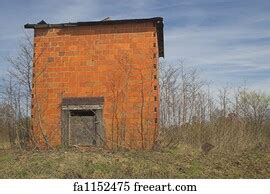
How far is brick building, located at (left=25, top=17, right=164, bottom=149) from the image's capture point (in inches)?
502

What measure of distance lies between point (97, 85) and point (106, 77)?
1.33 feet

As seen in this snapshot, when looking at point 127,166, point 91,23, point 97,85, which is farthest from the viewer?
point 91,23

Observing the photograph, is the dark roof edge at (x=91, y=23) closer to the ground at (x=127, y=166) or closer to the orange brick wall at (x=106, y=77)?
the orange brick wall at (x=106, y=77)

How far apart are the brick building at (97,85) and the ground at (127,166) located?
2269 millimetres

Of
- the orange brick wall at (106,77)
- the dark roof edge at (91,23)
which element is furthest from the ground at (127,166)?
the dark roof edge at (91,23)

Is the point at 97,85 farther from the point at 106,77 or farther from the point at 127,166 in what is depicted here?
the point at 127,166

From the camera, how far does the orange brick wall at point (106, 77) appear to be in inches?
502

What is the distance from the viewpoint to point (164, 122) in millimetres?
15133

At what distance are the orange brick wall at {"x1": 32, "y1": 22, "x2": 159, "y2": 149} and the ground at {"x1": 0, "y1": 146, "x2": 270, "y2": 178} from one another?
7.40 feet

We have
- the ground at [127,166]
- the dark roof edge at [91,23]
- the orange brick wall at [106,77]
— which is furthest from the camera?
the dark roof edge at [91,23]

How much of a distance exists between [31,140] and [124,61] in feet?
13.4

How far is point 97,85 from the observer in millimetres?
13094

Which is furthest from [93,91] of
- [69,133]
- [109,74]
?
[69,133]

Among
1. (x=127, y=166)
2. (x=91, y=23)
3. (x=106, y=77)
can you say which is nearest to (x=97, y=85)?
(x=106, y=77)
